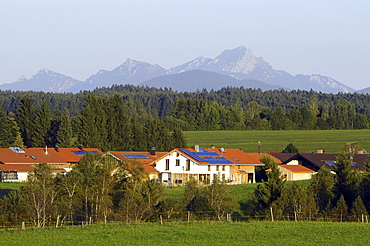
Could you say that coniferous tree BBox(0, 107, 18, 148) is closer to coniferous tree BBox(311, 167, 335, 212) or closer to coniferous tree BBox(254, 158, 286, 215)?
coniferous tree BBox(254, 158, 286, 215)

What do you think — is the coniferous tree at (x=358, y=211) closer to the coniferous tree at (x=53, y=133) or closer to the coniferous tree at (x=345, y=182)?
the coniferous tree at (x=345, y=182)

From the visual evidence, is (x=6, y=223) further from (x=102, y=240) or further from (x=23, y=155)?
(x=23, y=155)

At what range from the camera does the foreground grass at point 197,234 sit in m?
31.5

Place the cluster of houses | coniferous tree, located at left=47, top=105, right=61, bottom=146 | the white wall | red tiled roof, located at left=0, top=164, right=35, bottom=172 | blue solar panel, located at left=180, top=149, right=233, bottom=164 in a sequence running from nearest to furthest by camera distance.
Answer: red tiled roof, located at left=0, top=164, right=35, bottom=172
the cluster of houses
the white wall
blue solar panel, located at left=180, top=149, right=233, bottom=164
coniferous tree, located at left=47, top=105, right=61, bottom=146

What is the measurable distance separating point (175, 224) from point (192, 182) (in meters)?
14.1

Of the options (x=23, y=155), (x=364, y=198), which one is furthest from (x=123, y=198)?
(x=23, y=155)

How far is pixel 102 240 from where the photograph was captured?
104 feet

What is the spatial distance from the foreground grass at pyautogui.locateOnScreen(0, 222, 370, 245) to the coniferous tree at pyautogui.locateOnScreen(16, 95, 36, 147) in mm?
80833

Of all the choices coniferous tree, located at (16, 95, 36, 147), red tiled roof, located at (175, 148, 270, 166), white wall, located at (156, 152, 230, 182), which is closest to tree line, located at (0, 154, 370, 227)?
white wall, located at (156, 152, 230, 182)

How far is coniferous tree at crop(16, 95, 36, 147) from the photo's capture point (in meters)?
116

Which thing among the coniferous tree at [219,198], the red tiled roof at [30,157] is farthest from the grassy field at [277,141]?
the coniferous tree at [219,198]

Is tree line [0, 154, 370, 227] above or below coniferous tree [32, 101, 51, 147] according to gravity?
below

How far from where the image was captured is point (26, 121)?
118m

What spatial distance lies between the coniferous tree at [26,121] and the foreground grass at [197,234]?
265 ft
